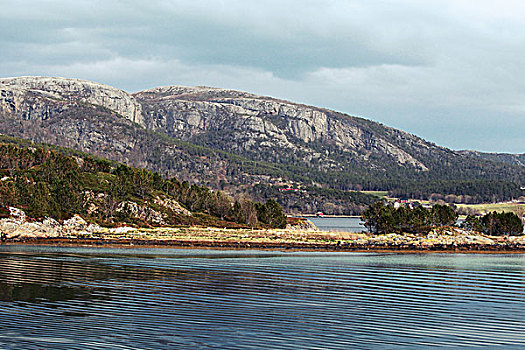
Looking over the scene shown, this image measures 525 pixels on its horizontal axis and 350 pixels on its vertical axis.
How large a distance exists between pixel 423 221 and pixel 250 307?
92388 mm

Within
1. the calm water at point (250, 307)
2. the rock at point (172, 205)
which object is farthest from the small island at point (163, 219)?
the calm water at point (250, 307)

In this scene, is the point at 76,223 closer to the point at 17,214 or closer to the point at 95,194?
the point at 17,214

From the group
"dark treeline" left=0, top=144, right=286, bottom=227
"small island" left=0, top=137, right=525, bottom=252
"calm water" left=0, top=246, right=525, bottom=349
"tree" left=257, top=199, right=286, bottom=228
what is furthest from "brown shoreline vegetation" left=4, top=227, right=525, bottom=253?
"calm water" left=0, top=246, right=525, bottom=349

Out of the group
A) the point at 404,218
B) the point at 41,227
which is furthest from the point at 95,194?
the point at 404,218

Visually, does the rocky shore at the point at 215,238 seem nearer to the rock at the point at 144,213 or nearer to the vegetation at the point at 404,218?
the vegetation at the point at 404,218

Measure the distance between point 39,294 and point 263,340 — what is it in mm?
15852

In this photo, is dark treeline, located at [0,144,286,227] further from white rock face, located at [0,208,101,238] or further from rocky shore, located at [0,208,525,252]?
rocky shore, located at [0,208,525,252]

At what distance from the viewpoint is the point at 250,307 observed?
28078 mm

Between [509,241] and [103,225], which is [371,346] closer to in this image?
[103,225]

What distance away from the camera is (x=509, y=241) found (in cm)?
10469

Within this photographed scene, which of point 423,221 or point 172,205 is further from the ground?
point 172,205

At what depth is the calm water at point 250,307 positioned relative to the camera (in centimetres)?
2088

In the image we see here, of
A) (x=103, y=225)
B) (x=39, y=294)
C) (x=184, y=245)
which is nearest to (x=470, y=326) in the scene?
(x=39, y=294)

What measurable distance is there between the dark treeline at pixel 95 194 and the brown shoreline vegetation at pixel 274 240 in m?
10.1
